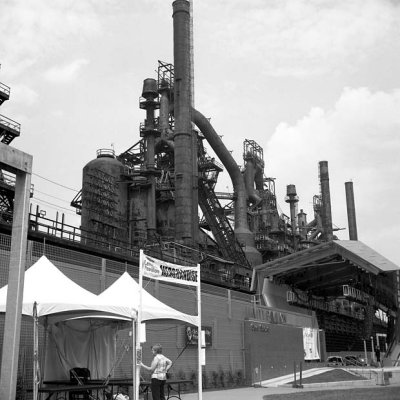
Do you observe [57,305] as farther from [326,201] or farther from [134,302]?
[326,201]

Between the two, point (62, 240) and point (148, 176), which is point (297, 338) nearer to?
Answer: point (62, 240)

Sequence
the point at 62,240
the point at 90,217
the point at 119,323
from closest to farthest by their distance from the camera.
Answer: the point at 119,323
the point at 62,240
the point at 90,217

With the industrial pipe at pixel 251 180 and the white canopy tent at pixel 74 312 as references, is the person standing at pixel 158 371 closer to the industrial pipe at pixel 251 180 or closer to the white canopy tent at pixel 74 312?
the white canopy tent at pixel 74 312

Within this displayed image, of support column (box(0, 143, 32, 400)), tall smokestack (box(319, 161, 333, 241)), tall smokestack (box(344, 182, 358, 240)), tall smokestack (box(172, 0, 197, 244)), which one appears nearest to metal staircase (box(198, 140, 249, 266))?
tall smokestack (box(172, 0, 197, 244))

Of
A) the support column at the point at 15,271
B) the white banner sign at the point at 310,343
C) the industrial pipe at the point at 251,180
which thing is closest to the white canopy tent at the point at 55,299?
the support column at the point at 15,271

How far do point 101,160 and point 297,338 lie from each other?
28.3 meters

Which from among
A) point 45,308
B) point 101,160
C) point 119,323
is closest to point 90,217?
point 101,160

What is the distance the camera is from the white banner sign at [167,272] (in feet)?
42.2

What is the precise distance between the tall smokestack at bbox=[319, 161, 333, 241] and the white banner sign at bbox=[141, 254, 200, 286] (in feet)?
258

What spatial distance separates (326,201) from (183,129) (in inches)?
1816

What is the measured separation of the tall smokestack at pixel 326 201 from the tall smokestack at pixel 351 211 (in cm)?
360

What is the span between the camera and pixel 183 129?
5075cm

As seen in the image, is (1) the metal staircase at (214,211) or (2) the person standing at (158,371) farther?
(1) the metal staircase at (214,211)

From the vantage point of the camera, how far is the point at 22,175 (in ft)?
32.2
